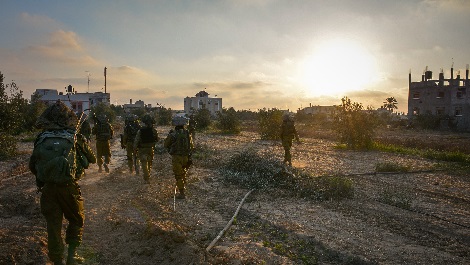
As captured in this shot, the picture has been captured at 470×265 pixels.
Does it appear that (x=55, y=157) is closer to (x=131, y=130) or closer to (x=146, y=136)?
(x=146, y=136)

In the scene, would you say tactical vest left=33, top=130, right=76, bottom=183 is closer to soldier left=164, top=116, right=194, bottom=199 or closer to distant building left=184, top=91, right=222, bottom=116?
soldier left=164, top=116, right=194, bottom=199

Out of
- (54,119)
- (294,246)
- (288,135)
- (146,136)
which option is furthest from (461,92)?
(54,119)

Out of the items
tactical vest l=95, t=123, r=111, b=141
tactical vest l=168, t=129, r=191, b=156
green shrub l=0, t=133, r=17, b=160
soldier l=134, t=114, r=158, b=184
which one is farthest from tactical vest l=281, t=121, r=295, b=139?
green shrub l=0, t=133, r=17, b=160

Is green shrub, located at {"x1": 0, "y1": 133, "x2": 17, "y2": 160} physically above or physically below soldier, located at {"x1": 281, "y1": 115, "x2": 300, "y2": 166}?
below

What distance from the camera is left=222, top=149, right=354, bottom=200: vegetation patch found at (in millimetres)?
9352

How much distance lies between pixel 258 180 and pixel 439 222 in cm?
498

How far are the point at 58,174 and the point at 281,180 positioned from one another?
7.43 metres

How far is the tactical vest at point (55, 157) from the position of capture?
421cm

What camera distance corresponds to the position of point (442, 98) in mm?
44688

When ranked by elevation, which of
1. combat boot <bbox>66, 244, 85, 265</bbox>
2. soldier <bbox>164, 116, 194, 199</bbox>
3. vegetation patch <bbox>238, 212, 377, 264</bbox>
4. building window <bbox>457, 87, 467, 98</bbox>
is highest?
building window <bbox>457, 87, 467, 98</bbox>

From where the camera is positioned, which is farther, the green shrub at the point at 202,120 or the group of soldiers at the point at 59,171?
the green shrub at the point at 202,120

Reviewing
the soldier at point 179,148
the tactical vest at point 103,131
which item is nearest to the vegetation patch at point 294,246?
the soldier at point 179,148

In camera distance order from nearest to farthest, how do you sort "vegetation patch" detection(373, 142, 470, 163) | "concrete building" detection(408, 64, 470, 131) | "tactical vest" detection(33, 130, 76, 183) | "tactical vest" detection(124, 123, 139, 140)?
"tactical vest" detection(33, 130, 76, 183)
"tactical vest" detection(124, 123, 139, 140)
"vegetation patch" detection(373, 142, 470, 163)
"concrete building" detection(408, 64, 470, 131)

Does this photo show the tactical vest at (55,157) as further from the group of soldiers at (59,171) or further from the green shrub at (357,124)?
the green shrub at (357,124)
